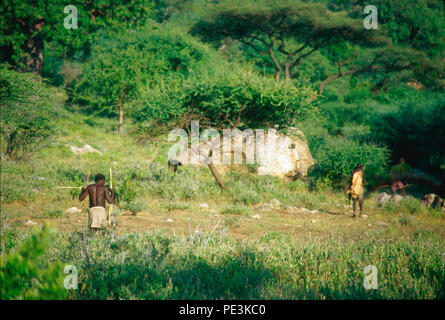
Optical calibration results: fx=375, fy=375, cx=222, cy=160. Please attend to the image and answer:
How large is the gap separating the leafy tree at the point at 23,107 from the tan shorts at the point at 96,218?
5.16 meters

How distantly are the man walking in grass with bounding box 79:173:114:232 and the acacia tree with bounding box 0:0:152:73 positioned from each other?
13.6m

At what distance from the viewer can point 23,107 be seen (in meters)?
10.5

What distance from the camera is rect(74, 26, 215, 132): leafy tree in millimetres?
20688

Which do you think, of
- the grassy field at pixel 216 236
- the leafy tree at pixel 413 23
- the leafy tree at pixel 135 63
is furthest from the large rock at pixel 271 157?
the leafy tree at pixel 413 23

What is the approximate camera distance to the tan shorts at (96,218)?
658 centimetres

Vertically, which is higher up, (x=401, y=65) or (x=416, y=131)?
(x=401, y=65)

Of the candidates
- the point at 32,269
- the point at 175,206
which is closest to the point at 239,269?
the point at 32,269

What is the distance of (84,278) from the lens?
4352 mm

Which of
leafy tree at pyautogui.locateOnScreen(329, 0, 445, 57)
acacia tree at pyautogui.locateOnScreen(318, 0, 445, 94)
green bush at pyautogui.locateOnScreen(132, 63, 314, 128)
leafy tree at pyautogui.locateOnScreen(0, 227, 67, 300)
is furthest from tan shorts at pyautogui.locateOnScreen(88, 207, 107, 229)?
leafy tree at pyautogui.locateOnScreen(329, 0, 445, 57)

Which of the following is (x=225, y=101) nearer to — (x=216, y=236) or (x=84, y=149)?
(x=216, y=236)

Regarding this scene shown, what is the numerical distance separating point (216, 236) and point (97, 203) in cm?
224

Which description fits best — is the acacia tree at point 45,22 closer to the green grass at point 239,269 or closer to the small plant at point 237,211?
the small plant at point 237,211
